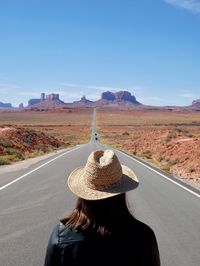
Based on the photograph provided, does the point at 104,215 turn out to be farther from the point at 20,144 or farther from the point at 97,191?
the point at 20,144

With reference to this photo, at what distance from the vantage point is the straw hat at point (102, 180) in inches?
122

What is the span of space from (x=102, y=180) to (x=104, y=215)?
19 centimetres

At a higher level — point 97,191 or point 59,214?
point 97,191

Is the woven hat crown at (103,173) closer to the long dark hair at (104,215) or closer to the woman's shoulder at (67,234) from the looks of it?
the long dark hair at (104,215)

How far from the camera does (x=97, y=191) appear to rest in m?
3.11

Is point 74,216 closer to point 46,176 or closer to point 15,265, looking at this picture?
point 15,265

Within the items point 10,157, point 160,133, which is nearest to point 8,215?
point 10,157

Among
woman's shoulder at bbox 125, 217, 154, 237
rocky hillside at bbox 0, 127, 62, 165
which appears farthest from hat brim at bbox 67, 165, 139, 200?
rocky hillside at bbox 0, 127, 62, 165

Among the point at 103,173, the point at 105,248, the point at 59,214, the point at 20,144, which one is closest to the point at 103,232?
the point at 105,248

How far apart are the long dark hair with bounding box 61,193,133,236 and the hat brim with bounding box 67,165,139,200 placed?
0.10ft

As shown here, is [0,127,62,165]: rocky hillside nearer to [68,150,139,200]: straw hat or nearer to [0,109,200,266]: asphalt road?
[0,109,200,266]: asphalt road

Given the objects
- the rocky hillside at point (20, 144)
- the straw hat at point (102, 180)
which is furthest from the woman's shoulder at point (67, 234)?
the rocky hillside at point (20, 144)

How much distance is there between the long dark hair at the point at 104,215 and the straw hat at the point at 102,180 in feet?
0.12

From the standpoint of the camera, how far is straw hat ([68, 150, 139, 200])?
10.2 ft
